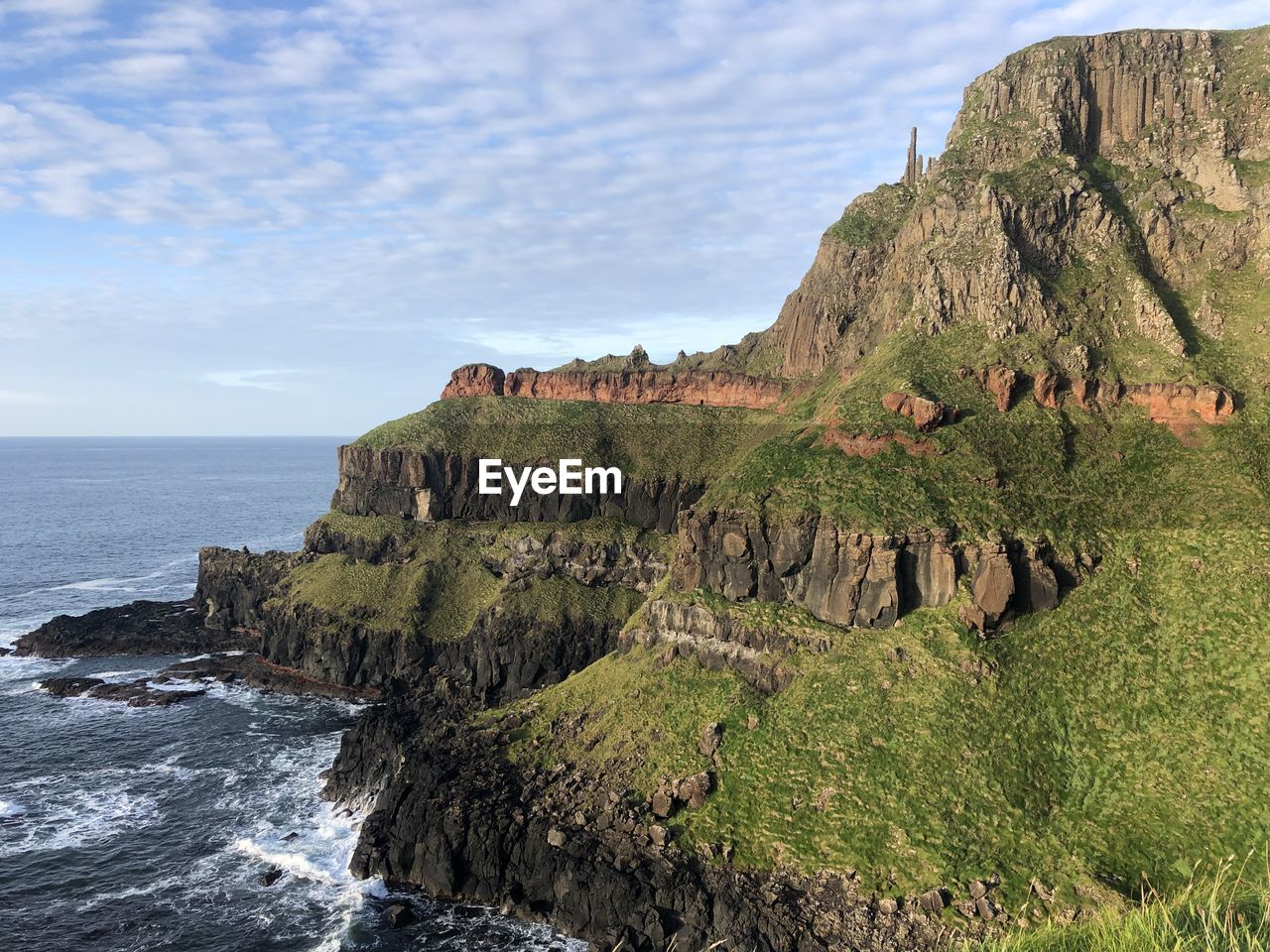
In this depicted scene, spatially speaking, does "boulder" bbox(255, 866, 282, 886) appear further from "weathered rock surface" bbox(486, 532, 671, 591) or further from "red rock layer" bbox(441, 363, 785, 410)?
"red rock layer" bbox(441, 363, 785, 410)

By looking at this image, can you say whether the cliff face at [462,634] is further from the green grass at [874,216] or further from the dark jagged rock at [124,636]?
the green grass at [874,216]

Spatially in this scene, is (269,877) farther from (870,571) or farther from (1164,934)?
(1164,934)

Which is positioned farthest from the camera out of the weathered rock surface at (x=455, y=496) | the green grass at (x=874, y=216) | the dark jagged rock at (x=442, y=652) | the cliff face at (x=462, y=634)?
the weathered rock surface at (x=455, y=496)

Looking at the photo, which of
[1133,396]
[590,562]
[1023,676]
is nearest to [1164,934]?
[1023,676]

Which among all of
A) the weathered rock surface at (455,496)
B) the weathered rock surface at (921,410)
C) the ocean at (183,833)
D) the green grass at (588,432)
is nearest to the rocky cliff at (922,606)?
the weathered rock surface at (921,410)

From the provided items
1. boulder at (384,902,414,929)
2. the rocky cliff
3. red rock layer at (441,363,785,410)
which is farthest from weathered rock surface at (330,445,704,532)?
boulder at (384,902,414,929)

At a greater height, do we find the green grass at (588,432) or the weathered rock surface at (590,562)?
the green grass at (588,432)
